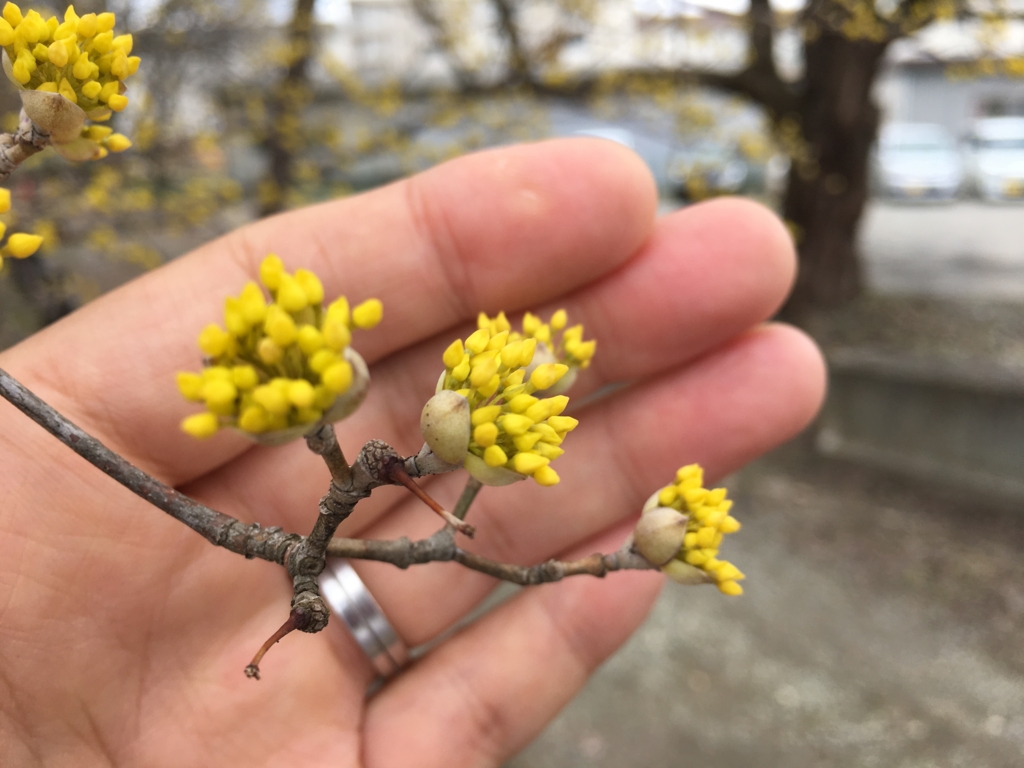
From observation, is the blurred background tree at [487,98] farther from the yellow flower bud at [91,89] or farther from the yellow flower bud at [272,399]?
the yellow flower bud at [272,399]

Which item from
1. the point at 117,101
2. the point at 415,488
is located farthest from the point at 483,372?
the point at 117,101

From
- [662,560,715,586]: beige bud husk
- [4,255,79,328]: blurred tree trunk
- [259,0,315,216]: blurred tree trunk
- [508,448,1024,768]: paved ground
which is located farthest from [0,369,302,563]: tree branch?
[259,0,315,216]: blurred tree trunk

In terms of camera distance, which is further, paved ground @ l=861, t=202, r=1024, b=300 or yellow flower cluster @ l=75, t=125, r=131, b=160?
paved ground @ l=861, t=202, r=1024, b=300

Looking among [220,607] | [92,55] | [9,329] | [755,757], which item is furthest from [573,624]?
[9,329]

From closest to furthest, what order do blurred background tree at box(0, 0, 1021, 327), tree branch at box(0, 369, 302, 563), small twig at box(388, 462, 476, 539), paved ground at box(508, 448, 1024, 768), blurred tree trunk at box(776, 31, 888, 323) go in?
small twig at box(388, 462, 476, 539), tree branch at box(0, 369, 302, 563), paved ground at box(508, 448, 1024, 768), blurred background tree at box(0, 0, 1021, 327), blurred tree trunk at box(776, 31, 888, 323)

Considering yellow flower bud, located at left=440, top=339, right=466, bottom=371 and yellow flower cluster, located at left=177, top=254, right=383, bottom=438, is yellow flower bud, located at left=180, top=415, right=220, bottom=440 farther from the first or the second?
yellow flower bud, located at left=440, top=339, right=466, bottom=371

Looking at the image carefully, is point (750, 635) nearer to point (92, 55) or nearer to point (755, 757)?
point (755, 757)

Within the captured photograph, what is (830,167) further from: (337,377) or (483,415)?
(337,377)

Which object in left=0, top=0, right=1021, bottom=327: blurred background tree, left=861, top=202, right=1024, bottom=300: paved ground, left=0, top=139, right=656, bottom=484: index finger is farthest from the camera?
left=861, top=202, right=1024, bottom=300: paved ground

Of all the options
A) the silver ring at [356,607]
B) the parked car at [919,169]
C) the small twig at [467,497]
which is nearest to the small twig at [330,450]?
the small twig at [467,497]
